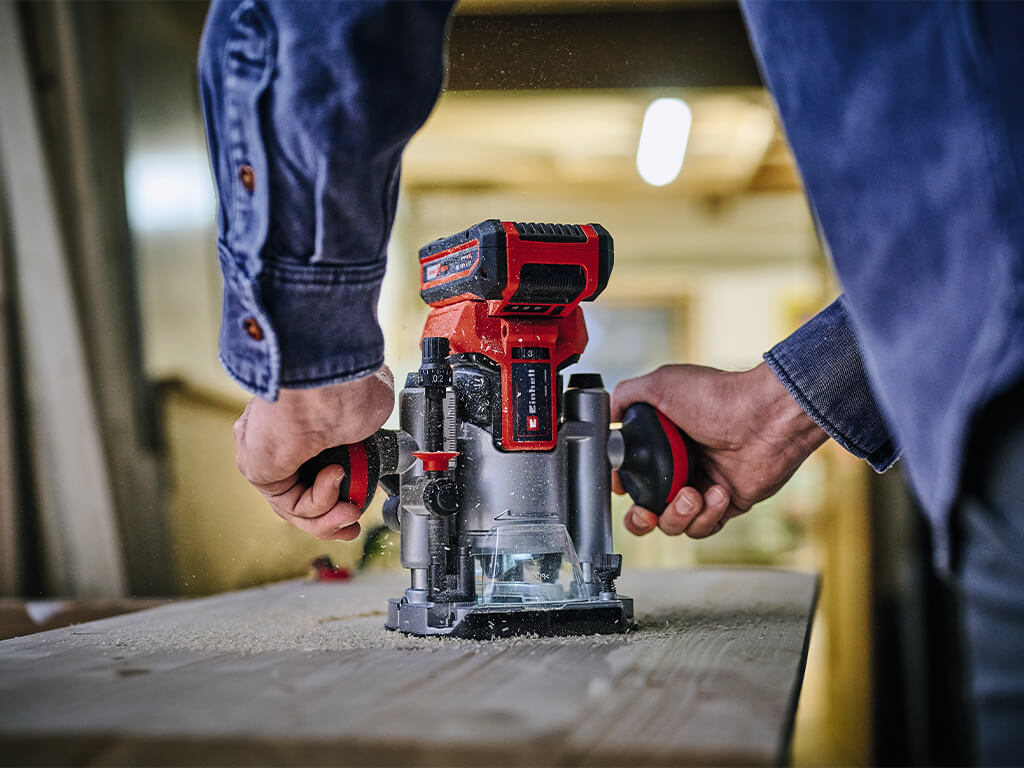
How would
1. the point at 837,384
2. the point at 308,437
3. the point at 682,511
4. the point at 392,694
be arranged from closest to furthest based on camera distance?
the point at 392,694 → the point at 308,437 → the point at 837,384 → the point at 682,511

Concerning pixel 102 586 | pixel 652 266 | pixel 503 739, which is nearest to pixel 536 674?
pixel 503 739

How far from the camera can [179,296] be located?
3.09 metres

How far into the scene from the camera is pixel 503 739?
1.85 feet

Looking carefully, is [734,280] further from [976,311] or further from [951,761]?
[976,311]

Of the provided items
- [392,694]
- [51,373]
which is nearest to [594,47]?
[392,694]

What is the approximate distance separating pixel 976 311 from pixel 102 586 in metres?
2.19

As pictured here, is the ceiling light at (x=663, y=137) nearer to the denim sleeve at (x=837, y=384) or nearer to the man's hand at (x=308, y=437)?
the denim sleeve at (x=837, y=384)

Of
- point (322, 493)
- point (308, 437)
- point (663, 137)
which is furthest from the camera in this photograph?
point (663, 137)

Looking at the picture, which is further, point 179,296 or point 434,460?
point 179,296

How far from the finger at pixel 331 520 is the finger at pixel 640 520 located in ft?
1.26

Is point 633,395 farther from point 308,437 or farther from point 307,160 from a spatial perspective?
point 307,160

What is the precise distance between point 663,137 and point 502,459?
11.7 ft

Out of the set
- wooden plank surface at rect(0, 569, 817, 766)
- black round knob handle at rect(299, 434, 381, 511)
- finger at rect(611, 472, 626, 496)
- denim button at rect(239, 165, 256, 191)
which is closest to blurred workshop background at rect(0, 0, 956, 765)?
finger at rect(611, 472, 626, 496)

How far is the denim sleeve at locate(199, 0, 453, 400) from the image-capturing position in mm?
745
